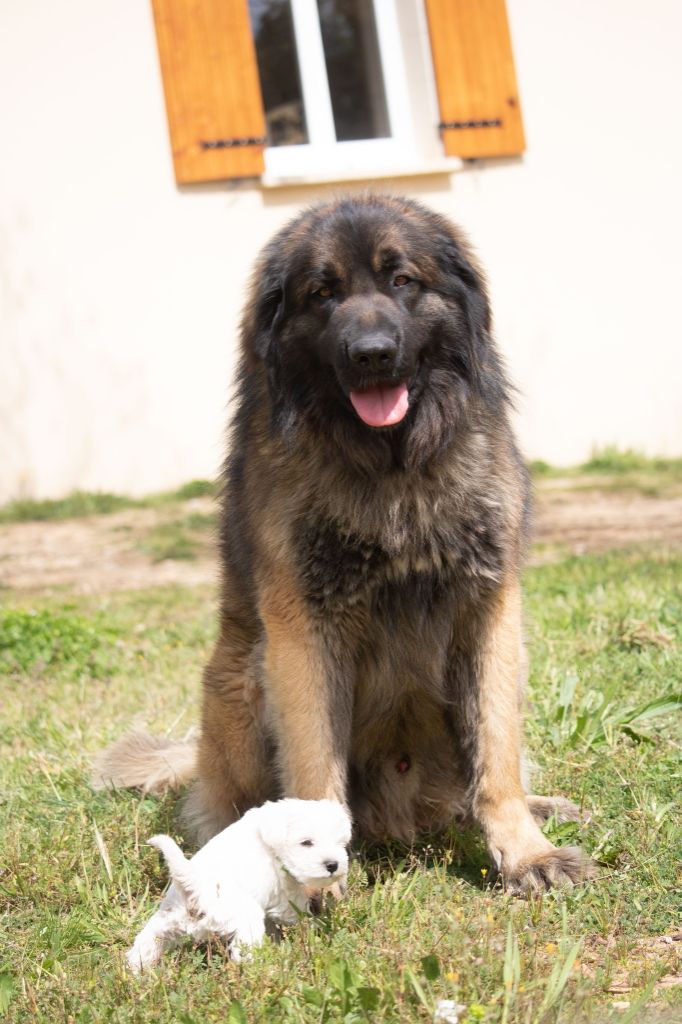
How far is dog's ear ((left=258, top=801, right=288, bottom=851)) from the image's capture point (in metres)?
2.68

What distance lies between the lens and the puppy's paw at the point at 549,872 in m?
2.91

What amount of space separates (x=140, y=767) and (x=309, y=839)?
1.19 meters

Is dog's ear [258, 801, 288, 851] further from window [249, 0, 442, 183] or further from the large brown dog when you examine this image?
window [249, 0, 442, 183]

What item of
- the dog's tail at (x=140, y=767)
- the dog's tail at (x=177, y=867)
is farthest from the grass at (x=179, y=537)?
the dog's tail at (x=177, y=867)

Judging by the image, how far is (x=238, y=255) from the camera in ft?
29.4

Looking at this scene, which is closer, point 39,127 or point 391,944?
point 391,944

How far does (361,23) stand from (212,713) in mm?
7335

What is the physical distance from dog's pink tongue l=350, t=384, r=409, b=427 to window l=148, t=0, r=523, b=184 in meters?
6.09

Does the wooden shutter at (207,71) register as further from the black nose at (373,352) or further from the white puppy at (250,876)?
the white puppy at (250,876)

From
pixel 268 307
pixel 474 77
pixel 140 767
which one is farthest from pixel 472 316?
pixel 474 77

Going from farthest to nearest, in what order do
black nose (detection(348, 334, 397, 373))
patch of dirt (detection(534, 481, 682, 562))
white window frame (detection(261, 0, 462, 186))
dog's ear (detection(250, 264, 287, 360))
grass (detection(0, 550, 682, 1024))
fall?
white window frame (detection(261, 0, 462, 186)) < patch of dirt (detection(534, 481, 682, 562)) < dog's ear (detection(250, 264, 287, 360)) < black nose (detection(348, 334, 397, 373)) < grass (detection(0, 550, 682, 1024))

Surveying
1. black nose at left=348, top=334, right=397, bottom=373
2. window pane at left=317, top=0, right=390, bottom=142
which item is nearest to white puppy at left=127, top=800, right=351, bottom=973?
black nose at left=348, top=334, right=397, bottom=373

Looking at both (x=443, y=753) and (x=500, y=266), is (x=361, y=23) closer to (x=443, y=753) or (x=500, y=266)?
(x=500, y=266)

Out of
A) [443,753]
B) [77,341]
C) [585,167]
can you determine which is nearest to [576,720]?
[443,753]
